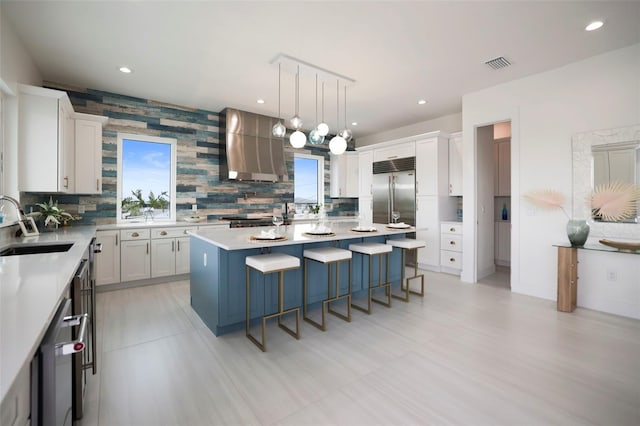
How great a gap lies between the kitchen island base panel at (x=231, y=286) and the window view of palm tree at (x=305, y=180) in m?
3.23

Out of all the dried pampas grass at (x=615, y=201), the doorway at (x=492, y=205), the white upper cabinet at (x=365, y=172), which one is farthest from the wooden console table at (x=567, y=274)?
the white upper cabinet at (x=365, y=172)

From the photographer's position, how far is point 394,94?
4520 millimetres

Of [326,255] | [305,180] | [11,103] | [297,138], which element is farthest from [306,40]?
[305,180]

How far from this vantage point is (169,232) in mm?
4414

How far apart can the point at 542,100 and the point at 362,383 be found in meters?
3.97

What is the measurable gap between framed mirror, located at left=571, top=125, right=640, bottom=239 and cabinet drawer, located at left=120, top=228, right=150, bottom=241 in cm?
548

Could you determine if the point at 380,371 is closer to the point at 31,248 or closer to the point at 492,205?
the point at 31,248

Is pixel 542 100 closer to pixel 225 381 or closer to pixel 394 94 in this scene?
pixel 394 94

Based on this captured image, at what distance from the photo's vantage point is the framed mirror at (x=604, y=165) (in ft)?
10.4

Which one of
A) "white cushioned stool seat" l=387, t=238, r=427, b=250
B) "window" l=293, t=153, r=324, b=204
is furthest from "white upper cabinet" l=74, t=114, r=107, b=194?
"white cushioned stool seat" l=387, t=238, r=427, b=250

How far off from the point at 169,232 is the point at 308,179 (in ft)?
10.6

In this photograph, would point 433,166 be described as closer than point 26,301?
No

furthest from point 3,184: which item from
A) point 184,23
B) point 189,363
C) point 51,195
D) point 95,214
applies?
point 189,363

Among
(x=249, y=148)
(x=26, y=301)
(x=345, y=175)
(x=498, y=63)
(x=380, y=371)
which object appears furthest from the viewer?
(x=345, y=175)
